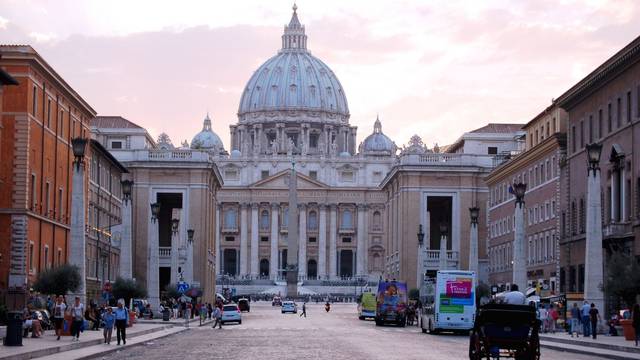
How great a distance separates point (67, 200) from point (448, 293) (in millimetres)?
27609

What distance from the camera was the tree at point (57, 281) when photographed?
60.4 metres

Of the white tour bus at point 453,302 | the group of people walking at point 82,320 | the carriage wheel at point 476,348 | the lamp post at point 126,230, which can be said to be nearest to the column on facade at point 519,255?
the white tour bus at point 453,302

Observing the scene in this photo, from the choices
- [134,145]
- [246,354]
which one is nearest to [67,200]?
[246,354]

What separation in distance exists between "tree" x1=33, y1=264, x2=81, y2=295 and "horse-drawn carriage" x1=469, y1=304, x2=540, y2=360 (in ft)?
94.4

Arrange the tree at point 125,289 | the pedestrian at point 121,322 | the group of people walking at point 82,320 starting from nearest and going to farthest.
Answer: the group of people walking at point 82,320 < the pedestrian at point 121,322 < the tree at point 125,289

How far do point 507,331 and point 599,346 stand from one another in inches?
782

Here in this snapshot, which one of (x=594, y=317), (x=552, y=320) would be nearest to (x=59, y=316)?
(x=594, y=317)

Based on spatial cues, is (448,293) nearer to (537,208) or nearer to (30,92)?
(30,92)

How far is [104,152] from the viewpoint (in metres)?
105

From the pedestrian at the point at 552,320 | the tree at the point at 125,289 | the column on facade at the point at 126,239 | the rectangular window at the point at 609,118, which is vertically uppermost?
the rectangular window at the point at 609,118

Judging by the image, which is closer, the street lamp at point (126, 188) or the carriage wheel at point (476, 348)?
the carriage wheel at point (476, 348)

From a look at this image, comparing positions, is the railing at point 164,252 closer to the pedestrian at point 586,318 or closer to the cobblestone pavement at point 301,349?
the cobblestone pavement at point 301,349

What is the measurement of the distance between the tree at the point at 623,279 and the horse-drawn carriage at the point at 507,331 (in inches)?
974

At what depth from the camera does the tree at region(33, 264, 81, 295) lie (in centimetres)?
6041
